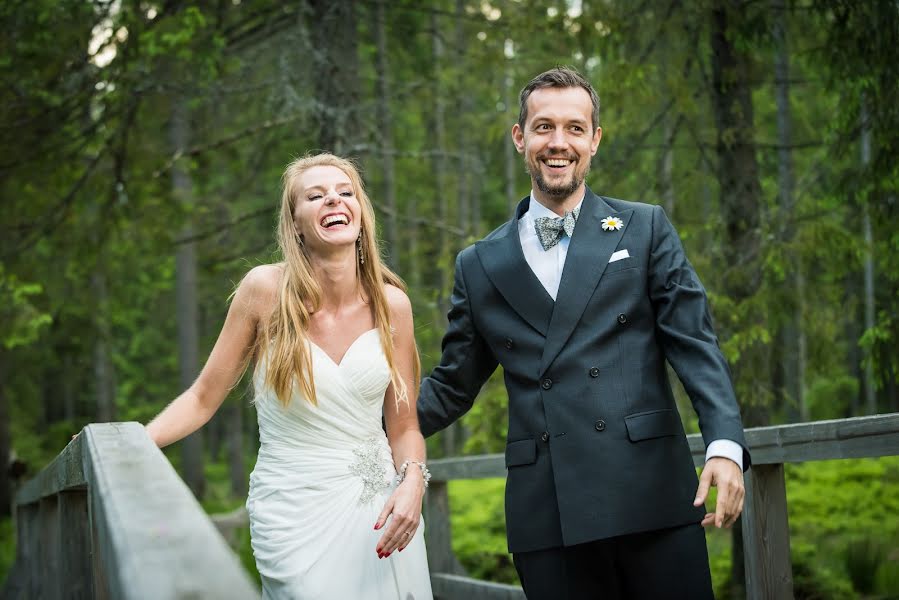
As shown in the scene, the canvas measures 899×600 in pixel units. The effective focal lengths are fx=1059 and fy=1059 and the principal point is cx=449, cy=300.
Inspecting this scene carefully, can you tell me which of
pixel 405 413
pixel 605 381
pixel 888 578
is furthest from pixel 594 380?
pixel 888 578

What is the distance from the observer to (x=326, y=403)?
3.64 m

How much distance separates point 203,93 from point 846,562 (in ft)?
20.6

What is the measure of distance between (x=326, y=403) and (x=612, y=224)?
45.3 inches

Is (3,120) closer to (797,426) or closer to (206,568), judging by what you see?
(797,426)

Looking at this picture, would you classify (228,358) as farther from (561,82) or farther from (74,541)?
(561,82)

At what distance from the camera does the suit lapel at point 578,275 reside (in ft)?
10.5

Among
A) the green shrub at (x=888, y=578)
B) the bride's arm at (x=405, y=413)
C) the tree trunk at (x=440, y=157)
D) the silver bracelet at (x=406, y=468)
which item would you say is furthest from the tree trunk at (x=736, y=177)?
the silver bracelet at (x=406, y=468)

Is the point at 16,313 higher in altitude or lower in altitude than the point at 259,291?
higher

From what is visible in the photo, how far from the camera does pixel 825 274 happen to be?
8.13 metres

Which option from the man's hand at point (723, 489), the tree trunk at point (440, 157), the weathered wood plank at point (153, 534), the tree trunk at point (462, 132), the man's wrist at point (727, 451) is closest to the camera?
the weathered wood plank at point (153, 534)

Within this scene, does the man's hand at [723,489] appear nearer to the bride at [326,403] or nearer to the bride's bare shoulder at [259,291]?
the bride at [326,403]

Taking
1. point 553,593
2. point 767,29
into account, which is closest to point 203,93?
point 767,29

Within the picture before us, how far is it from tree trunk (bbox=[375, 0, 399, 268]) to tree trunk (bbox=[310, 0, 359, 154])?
1.08ft

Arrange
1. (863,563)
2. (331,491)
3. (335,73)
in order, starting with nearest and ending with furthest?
(331,491), (863,563), (335,73)
